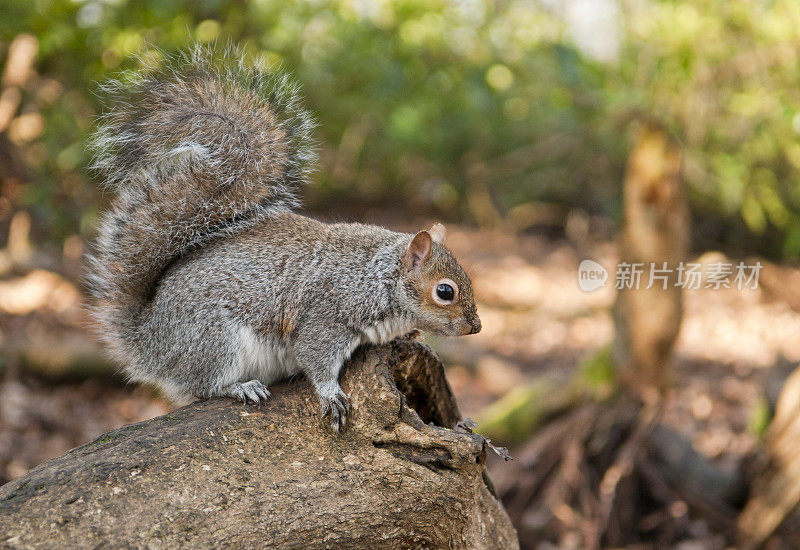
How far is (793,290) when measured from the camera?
8.40 meters

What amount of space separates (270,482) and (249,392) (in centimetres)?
40

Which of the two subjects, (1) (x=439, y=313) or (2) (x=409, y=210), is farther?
(2) (x=409, y=210)

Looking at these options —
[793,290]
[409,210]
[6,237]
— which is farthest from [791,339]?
[6,237]

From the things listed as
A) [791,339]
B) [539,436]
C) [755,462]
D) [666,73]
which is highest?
[666,73]

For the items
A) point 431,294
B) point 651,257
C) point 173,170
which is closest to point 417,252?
point 431,294

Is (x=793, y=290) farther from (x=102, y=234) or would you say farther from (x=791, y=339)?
(x=102, y=234)

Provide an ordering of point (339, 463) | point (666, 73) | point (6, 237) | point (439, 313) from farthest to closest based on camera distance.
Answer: point (6, 237) → point (666, 73) → point (439, 313) → point (339, 463)

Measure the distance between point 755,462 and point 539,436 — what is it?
1.46 meters

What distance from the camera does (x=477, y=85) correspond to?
5668mm

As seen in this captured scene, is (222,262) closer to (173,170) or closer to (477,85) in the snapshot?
(173,170)

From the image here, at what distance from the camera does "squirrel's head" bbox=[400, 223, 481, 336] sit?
2553mm

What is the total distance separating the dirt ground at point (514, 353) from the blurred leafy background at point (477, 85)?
2.78ft

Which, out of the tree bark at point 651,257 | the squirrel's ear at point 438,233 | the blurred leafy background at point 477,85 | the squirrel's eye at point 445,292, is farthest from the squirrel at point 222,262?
the tree bark at point 651,257

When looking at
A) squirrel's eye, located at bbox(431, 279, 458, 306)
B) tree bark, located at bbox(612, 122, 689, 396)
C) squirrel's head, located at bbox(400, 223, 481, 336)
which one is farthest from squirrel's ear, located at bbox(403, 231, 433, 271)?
tree bark, located at bbox(612, 122, 689, 396)
